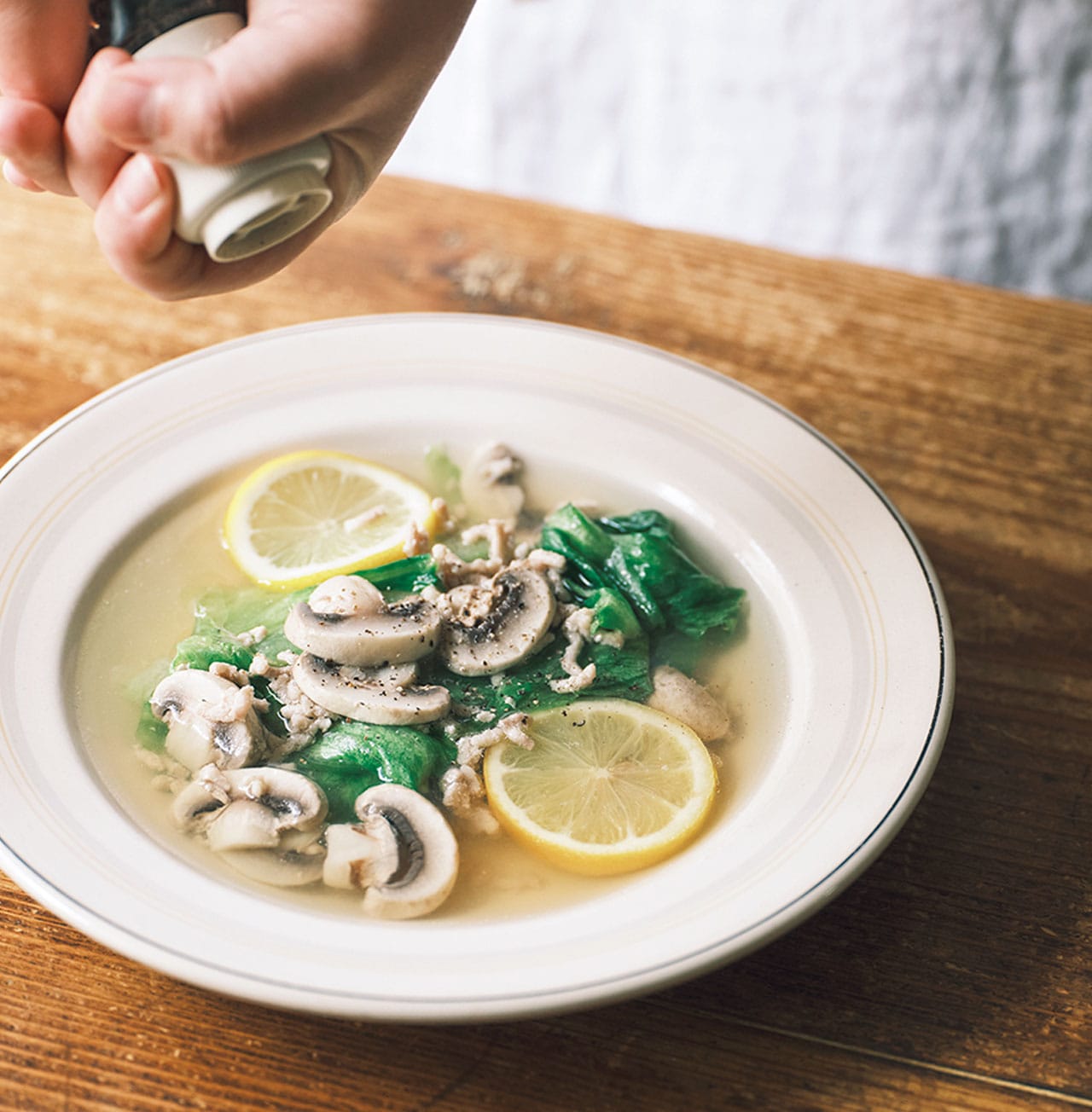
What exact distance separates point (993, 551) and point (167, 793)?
1475 mm

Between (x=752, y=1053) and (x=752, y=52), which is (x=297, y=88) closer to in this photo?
(x=752, y=1053)

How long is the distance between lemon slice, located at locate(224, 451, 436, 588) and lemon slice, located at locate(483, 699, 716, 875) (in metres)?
0.48

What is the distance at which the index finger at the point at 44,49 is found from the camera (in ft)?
4.79

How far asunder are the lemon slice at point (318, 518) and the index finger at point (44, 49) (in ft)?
2.42

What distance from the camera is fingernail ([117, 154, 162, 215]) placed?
1348mm

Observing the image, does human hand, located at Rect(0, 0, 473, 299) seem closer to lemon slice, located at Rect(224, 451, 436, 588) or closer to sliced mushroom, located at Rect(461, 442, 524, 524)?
lemon slice, located at Rect(224, 451, 436, 588)

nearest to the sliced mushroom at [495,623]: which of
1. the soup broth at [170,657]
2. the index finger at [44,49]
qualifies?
the soup broth at [170,657]

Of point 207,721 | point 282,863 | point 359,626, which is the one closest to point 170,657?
point 207,721

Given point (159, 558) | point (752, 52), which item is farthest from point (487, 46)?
point (159, 558)

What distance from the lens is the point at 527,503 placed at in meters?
2.18

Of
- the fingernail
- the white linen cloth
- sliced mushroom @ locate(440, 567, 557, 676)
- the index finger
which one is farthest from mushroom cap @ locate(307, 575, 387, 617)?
the white linen cloth

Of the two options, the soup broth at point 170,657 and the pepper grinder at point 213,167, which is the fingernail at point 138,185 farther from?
the soup broth at point 170,657

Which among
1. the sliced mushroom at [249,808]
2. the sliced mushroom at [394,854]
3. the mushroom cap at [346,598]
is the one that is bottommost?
the sliced mushroom at [394,854]

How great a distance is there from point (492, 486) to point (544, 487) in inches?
4.0
